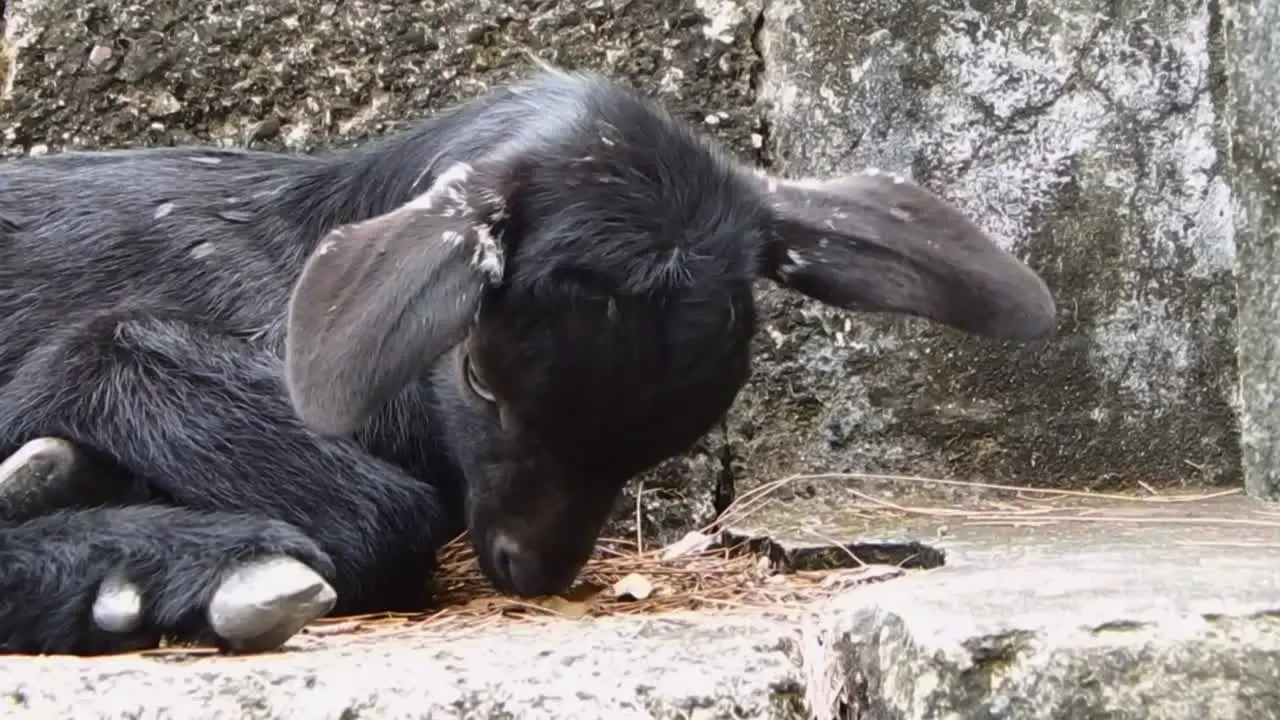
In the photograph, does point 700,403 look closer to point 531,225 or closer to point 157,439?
point 531,225

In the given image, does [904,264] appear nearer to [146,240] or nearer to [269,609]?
[269,609]

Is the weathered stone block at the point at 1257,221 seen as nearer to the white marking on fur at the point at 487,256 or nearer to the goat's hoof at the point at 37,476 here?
the white marking on fur at the point at 487,256

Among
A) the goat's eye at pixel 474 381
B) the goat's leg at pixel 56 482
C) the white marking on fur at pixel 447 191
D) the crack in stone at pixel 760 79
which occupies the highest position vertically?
the crack in stone at pixel 760 79

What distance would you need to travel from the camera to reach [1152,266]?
113 inches

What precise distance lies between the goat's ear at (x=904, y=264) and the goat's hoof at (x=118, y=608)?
957mm

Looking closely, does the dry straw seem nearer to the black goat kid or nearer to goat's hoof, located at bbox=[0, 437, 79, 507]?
the black goat kid

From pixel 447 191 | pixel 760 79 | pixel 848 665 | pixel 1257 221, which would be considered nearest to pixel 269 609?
pixel 447 191

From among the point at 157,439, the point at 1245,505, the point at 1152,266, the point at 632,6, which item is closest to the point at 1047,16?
the point at 1152,266

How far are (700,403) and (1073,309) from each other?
106cm

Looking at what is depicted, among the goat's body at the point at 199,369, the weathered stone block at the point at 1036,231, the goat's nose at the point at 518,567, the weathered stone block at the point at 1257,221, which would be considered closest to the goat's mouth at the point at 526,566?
the goat's nose at the point at 518,567

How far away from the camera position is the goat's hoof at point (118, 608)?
2.03m

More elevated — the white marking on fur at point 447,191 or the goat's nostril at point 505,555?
the white marking on fur at point 447,191

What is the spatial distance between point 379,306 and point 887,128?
1.36m

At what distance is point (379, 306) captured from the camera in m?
1.85
